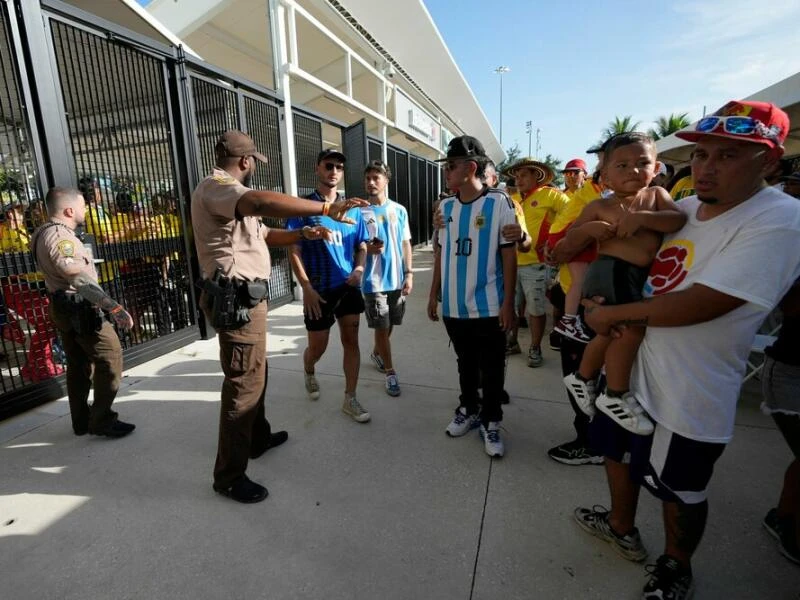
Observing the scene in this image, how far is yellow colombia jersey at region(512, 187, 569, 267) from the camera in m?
3.78

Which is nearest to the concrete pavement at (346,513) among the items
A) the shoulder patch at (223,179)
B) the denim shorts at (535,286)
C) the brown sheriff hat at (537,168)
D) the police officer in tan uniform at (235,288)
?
the police officer in tan uniform at (235,288)

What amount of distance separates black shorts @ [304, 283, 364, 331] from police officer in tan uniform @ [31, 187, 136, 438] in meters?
1.17

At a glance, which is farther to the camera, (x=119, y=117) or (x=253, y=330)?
(x=119, y=117)

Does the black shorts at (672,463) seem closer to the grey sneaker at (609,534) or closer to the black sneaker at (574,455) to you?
the grey sneaker at (609,534)

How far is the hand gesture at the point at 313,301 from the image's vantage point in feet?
8.98

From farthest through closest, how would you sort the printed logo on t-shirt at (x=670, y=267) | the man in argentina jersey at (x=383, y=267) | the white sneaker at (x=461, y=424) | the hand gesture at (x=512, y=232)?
the man in argentina jersey at (x=383, y=267)
the white sneaker at (x=461, y=424)
the hand gesture at (x=512, y=232)
the printed logo on t-shirt at (x=670, y=267)

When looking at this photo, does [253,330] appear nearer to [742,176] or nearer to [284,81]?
[742,176]

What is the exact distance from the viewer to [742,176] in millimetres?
1253

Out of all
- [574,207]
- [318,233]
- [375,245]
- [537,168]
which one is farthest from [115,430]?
[537,168]

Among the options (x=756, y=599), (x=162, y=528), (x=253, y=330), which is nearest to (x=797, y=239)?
(x=756, y=599)

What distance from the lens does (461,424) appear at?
8.87 ft

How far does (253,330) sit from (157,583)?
1130 millimetres

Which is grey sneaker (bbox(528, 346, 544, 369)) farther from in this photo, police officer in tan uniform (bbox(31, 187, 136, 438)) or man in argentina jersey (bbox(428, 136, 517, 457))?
police officer in tan uniform (bbox(31, 187, 136, 438))

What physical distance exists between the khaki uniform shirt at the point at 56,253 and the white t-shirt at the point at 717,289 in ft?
10.1
